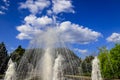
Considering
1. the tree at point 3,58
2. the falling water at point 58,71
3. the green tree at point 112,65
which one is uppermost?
the tree at point 3,58

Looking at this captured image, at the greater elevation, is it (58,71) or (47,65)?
(47,65)

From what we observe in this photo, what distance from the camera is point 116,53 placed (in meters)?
49.2

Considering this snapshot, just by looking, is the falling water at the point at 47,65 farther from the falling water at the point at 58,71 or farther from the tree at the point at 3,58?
the tree at the point at 3,58

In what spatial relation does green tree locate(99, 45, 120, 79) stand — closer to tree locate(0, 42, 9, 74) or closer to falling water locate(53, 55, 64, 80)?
tree locate(0, 42, 9, 74)

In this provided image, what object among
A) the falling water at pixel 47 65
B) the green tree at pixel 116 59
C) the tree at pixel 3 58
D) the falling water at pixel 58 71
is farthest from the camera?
the tree at pixel 3 58

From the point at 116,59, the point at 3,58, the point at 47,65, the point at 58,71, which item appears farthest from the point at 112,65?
the point at 3,58

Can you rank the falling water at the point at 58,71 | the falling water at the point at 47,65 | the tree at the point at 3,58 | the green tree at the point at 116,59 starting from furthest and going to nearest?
the tree at the point at 3,58, the green tree at the point at 116,59, the falling water at the point at 47,65, the falling water at the point at 58,71

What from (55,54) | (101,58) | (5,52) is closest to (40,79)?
(55,54)

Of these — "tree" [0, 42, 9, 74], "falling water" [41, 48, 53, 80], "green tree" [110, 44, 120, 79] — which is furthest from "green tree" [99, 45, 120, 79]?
"tree" [0, 42, 9, 74]

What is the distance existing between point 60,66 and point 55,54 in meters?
5.13

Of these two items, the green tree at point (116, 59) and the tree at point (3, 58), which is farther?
the tree at point (3, 58)

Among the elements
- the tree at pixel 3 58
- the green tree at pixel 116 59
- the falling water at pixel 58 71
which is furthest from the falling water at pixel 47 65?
the tree at pixel 3 58

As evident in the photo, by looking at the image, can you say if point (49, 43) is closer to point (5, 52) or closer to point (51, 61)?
point (51, 61)

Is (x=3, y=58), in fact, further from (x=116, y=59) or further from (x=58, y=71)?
(x=58, y=71)
